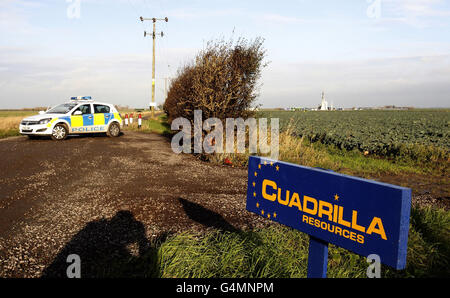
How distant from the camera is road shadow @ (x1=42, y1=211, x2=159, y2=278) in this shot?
10.3 feet

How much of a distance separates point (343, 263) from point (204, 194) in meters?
3.30

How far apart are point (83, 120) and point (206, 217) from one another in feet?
35.7

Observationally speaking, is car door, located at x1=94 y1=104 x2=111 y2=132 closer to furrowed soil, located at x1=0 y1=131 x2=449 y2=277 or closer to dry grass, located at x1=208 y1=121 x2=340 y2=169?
furrowed soil, located at x1=0 y1=131 x2=449 y2=277

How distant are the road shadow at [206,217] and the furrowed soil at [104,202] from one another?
2 cm

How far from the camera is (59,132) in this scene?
42.6 feet

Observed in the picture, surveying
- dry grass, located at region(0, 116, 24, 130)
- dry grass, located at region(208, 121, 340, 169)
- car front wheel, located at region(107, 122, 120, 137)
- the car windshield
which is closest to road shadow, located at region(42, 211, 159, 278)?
dry grass, located at region(208, 121, 340, 169)

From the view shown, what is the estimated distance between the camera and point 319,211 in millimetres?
2029

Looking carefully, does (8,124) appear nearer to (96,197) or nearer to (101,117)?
(101,117)

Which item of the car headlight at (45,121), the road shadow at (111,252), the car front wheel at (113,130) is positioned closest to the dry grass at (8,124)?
the car headlight at (45,121)

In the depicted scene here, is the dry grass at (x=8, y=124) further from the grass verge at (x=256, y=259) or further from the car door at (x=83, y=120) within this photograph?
the grass verge at (x=256, y=259)

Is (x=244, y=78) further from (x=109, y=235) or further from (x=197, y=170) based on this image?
(x=109, y=235)

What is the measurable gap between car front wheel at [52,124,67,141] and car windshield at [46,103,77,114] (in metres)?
0.71

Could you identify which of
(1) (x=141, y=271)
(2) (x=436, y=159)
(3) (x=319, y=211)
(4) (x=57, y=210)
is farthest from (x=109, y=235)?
(2) (x=436, y=159)

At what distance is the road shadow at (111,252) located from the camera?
3137 millimetres
